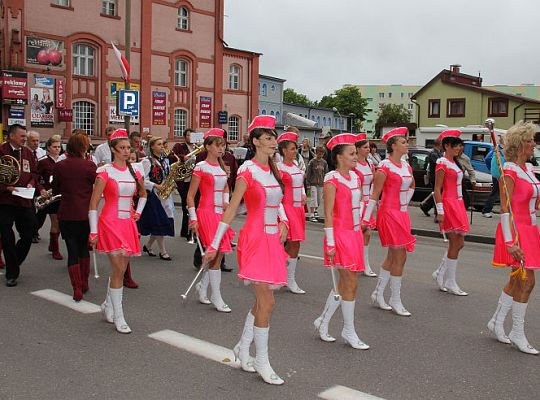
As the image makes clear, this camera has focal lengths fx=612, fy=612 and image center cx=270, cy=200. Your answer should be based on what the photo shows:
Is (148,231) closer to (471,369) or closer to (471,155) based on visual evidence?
(471,369)

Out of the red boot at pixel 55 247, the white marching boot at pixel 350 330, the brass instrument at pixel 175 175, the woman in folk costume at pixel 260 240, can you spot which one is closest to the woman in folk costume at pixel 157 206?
the brass instrument at pixel 175 175

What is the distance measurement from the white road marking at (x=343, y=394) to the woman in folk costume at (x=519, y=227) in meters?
1.90

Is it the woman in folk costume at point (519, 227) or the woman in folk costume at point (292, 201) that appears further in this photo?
the woman in folk costume at point (292, 201)

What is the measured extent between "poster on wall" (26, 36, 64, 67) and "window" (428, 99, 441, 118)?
114 ft

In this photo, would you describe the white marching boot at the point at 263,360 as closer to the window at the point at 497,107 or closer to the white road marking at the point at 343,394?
the white road marking at the point at 343,394

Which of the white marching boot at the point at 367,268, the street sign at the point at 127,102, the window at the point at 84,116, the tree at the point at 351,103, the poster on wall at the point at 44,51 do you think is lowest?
the white marching boot at the point at 367,268

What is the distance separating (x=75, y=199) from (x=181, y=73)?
109 ft

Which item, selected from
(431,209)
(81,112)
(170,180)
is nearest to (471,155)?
(431,209)

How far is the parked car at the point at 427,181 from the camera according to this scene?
56.4 ft

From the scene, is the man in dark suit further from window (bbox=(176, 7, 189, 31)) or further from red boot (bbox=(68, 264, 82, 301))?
window (bbox=(176, 7, 189, 31))

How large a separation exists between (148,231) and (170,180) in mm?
889

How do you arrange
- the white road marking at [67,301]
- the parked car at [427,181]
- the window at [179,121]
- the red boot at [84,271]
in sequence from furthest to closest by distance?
the window at [179,121]
the parked car at [427,181]
the red boot at [84,271]
the white road marking at [67,301]

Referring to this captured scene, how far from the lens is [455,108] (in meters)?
54.2

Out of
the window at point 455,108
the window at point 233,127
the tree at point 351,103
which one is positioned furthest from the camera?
the tree at point 351,103
